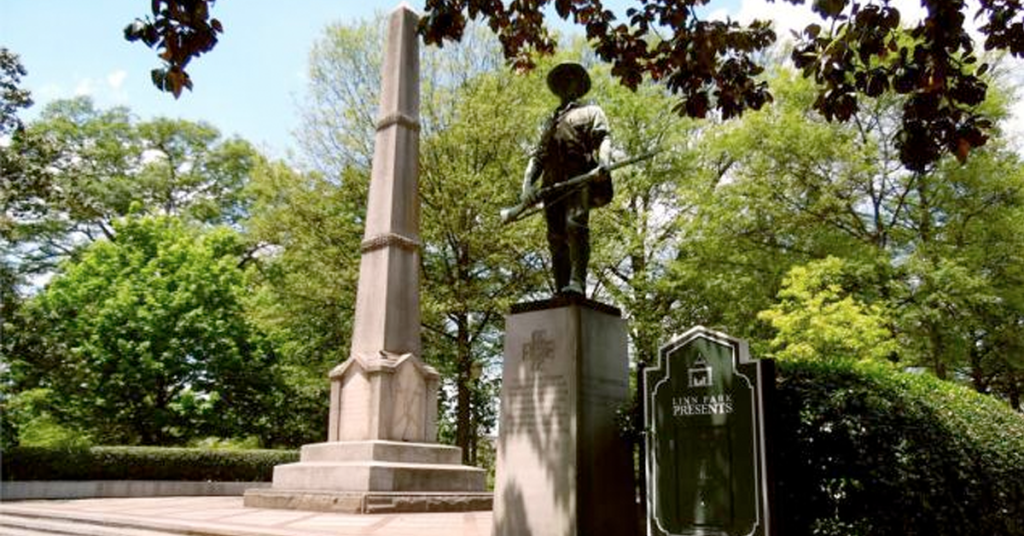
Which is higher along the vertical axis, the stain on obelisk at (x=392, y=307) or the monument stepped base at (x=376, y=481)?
the stain on obelisk at (x=392, y=307)

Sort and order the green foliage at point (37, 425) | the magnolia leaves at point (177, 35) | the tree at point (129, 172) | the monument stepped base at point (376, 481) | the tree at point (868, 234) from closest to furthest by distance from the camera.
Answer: the magnolia leaves at point (177, 35) < the monument stepped base at point (376, 481) < the green foliage at point (37, 425) < the tree at point (868, 234) < the tree at point (129, 172)

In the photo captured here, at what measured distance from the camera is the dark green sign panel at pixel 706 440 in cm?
620

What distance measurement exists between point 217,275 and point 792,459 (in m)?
23.4

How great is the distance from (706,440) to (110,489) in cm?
1760

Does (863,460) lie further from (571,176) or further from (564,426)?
(571,176)

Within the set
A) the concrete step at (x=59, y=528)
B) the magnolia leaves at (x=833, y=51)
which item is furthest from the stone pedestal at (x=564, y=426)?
the concrete step at (x=59, y=528)

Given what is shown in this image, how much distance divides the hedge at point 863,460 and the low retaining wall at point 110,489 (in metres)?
14.1

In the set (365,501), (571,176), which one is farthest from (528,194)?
(365,501)

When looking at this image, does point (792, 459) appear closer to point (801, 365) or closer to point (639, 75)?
point (801, 365)

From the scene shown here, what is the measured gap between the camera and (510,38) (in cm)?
708

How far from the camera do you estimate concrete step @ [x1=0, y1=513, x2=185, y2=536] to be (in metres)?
8.73

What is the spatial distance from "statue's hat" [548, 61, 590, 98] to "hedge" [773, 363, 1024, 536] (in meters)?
3.68

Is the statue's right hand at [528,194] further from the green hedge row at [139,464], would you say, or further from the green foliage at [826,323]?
the green hedge row at [139,464]

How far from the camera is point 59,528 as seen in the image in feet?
31.8
